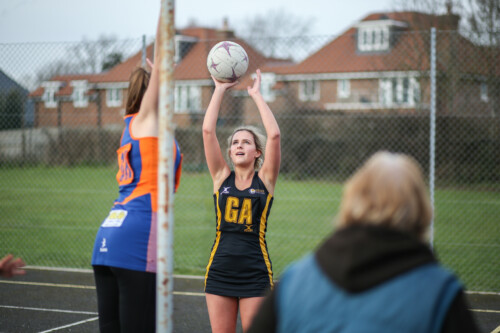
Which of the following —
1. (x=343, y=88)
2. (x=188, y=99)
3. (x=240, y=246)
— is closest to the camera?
(x=240, y=246)

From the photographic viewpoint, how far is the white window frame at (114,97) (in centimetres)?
1062

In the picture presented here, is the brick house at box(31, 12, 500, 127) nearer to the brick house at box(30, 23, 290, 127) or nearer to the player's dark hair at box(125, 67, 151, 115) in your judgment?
the brick house at box(30, 23, 290, 127)

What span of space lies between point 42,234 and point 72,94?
3336 mm

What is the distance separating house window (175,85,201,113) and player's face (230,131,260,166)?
6916mm

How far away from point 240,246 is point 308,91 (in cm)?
1160

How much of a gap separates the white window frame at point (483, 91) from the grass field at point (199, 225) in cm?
197

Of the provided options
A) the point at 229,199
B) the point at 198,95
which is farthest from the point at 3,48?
the point at 229,199

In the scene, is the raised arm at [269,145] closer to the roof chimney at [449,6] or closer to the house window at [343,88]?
the house window at [343,88]

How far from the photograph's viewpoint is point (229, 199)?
13.4 ft

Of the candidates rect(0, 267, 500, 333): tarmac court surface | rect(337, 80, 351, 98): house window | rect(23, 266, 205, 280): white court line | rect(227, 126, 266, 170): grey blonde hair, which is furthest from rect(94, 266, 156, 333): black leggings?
rect(337, 80, 351, 98): house window

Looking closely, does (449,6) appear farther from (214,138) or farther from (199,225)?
(214,138)

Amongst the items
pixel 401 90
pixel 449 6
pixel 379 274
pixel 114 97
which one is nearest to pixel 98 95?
pixel 114 97

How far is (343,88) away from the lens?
14.4 meters

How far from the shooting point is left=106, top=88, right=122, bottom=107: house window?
10633 mm
